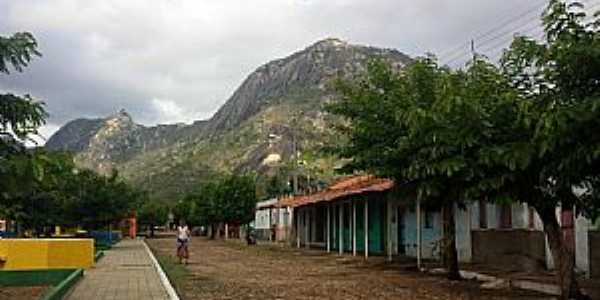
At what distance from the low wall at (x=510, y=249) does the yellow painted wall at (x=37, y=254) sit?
41.1 feet

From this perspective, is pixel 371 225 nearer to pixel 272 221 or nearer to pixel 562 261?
pixel 562 261

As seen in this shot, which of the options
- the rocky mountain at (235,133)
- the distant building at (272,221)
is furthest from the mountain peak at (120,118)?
the distant building at (272,221)

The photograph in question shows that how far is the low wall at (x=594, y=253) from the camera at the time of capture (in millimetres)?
19516

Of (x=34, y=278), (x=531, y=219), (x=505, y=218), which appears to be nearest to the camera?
(x=34, y=278)

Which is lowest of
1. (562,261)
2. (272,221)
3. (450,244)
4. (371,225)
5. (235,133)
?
(562,261)

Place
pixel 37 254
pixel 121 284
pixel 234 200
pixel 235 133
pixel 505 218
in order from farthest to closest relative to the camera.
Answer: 1. pixel 235 133
2. pixel 234 200
3. pixel 505 218
4. pixel 37 254
5. pixel 121 284

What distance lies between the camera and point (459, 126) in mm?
15258

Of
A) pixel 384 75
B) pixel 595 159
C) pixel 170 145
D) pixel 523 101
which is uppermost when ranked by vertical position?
pixel 170 145

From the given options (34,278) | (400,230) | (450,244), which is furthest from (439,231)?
(34,278)

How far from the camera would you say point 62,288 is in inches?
680

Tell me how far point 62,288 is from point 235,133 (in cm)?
12400

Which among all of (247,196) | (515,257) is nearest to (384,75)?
(515,257)

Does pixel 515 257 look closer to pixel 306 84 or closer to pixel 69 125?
pixel 306 84

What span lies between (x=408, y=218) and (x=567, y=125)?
23078mm
